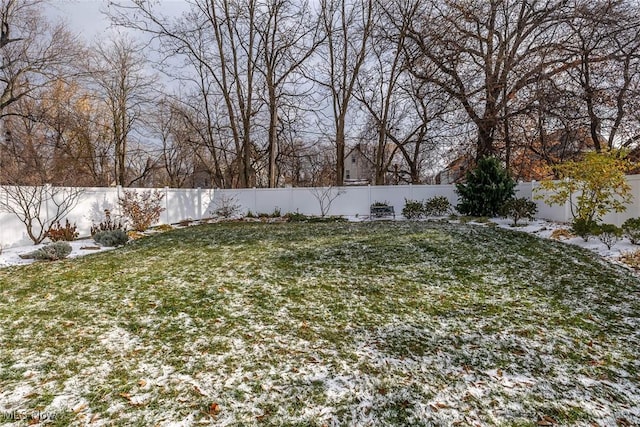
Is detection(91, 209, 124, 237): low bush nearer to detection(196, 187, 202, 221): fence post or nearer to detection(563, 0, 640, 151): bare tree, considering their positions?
detection(196, 187, 202, 221): fence post

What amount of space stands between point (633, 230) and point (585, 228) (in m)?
0.78

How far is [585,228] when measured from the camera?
6.46 m

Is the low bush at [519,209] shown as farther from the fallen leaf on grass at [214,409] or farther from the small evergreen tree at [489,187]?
the fallen leaf on grass at [214,409]

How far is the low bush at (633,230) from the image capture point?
5630 mm

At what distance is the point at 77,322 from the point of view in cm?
317

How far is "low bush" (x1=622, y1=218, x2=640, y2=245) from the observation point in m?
5.63

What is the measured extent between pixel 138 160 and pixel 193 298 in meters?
20.0

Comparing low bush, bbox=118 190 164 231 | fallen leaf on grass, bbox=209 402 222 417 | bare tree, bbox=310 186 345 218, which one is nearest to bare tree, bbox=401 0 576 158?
bare tree, bbox=310 186 345 218

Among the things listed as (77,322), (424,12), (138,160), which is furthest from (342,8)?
(77,322)

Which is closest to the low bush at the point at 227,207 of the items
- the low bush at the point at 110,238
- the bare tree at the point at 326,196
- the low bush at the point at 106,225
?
the bare tree at the point at 326,196

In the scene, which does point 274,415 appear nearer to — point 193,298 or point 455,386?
point 455,386

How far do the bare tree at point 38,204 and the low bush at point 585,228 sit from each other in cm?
1092

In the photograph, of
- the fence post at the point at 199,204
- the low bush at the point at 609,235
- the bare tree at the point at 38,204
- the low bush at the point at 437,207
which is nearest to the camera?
the low bush at the point at 609,235

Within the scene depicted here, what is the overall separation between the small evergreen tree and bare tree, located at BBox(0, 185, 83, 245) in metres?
11.4
